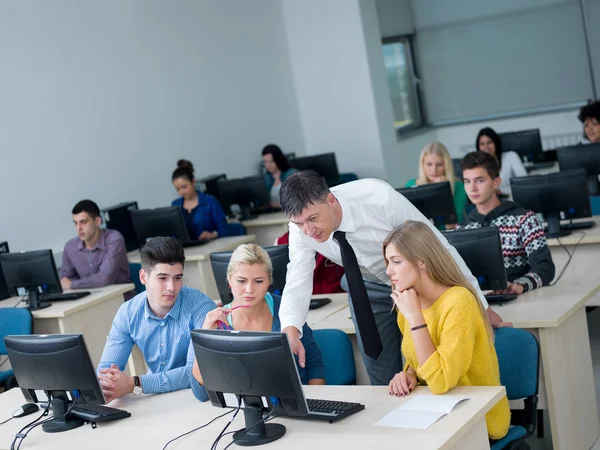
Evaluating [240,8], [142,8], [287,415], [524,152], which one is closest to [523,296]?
[287,415]

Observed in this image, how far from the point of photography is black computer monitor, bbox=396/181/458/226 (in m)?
5.23

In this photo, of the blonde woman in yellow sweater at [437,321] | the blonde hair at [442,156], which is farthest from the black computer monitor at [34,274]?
the blonde woman in yellow sweater at [437,321]

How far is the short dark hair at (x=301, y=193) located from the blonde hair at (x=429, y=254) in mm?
279

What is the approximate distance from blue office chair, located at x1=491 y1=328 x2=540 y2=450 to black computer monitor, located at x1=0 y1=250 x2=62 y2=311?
316 centimetres

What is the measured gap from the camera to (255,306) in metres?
3.12

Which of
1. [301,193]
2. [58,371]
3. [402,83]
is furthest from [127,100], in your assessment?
[301,193]

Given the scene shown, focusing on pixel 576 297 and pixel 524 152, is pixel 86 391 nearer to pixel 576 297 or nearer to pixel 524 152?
pixel 576 297

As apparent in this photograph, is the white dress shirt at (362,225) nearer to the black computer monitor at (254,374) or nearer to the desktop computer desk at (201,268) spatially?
the black computer monitor at (254,374)

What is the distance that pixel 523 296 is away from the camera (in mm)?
3773

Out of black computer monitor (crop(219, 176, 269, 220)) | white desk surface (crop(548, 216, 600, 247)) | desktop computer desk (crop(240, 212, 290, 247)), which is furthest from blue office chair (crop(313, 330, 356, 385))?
black computer monitor (crop(219, 176, 269, 220))

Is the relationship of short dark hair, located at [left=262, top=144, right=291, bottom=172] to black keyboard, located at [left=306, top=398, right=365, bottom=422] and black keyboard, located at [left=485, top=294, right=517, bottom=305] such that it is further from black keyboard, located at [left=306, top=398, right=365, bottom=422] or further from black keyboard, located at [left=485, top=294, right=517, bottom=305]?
black keyboard, located at [left=306, top=398, right=365, bottom=422]

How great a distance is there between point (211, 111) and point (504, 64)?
11.7 ft

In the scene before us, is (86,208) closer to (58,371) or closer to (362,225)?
(58,371)

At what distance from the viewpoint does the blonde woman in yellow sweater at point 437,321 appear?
259 cm
